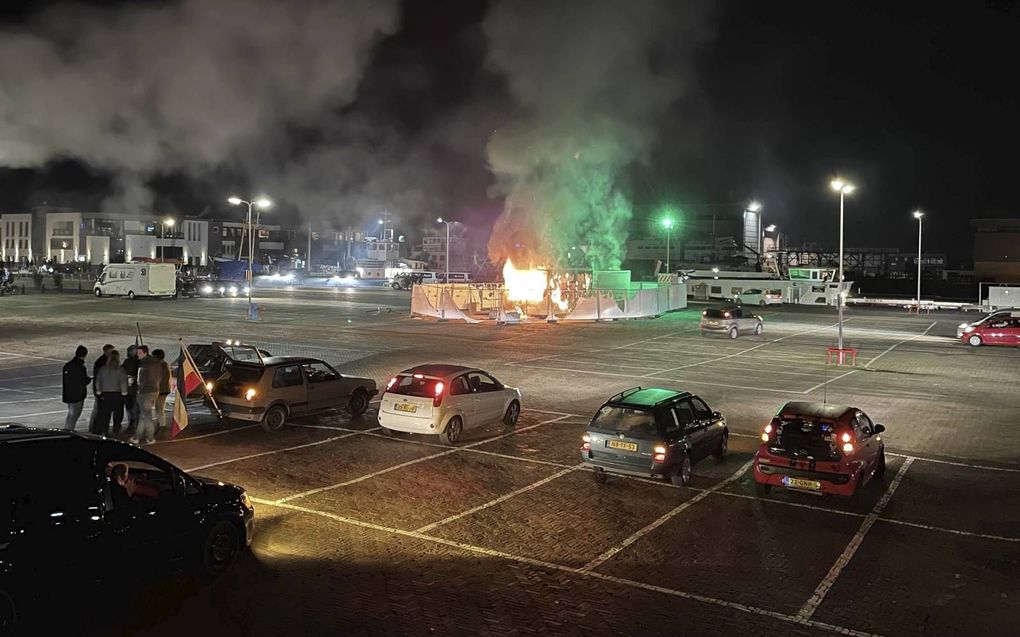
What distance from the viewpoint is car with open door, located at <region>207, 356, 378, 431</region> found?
51.3ft

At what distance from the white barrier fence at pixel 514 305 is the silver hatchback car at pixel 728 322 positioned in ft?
28.4

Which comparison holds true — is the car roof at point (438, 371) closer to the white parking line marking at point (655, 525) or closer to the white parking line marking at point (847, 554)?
the white parking line marking at point (655, 525)

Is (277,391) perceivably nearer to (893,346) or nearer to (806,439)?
(806,439)

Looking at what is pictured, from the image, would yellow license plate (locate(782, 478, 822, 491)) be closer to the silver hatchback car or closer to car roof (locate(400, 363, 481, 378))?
car roof (locate(400, 363, 481, 378))

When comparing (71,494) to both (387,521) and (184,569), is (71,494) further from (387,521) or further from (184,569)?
(387,521)

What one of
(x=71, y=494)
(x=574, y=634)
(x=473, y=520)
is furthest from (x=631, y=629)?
(x=71, y=494)

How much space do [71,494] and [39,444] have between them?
1.74 feet

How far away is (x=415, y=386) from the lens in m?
15.2

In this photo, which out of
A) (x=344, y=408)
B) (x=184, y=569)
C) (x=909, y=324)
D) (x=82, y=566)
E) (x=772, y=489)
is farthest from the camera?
(x=909, y=324)

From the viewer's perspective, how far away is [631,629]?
7.27 metres

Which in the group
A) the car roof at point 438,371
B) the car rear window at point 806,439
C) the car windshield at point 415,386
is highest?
the car roof at point 438,371

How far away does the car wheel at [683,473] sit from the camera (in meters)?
12.2

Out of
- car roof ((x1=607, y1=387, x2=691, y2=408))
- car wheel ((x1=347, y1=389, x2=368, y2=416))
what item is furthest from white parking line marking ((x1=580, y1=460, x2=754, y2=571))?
car wheel ((x1=347, y1=389, x2=368, y2=416))

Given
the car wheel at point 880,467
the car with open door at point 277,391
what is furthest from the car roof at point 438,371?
the car wheel at point 880,467
